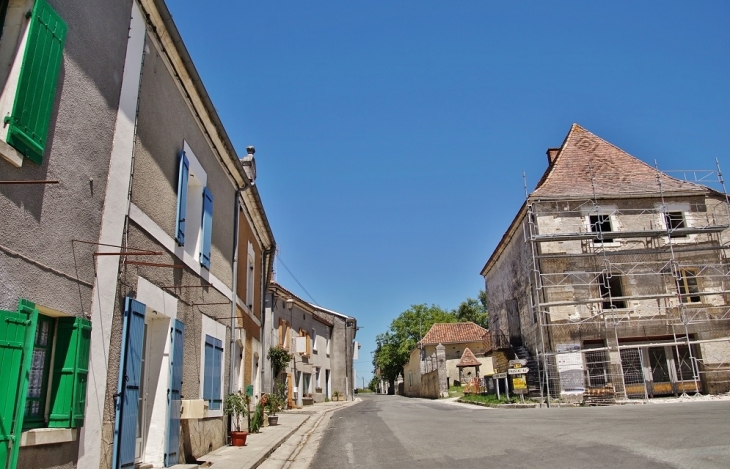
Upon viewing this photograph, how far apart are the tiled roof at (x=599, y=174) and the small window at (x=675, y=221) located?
98 centimetres

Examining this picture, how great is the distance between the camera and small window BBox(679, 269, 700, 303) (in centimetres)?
2262

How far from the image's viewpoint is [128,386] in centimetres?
646

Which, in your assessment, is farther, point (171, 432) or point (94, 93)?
point (171, 432)

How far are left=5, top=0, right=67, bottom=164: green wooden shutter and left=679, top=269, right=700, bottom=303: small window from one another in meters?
23.3

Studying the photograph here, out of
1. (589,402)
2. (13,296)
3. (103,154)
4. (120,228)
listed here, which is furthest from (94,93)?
(589,402)

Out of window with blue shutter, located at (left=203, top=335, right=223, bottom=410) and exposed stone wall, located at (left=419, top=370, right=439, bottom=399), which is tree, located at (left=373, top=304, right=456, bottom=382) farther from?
window with blue shutter, located at (left=203, top=335, right=223, bottom=410)

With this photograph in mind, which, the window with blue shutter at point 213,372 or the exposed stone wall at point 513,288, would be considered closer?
the window with blue shutter at point 213,372

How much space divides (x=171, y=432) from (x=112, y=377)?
2.04 meters

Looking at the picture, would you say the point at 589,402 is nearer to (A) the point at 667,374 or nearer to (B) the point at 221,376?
(A) the point at 667,374

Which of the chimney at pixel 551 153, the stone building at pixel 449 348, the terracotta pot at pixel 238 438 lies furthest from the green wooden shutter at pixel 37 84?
the stone building at pixel 449 348

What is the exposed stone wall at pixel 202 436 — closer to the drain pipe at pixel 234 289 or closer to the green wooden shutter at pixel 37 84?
the drain pipe at pixel 234 289

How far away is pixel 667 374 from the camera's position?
72.1ft

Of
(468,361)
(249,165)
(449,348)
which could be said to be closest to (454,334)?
(449,348)

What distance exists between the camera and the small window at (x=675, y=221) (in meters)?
23.3
